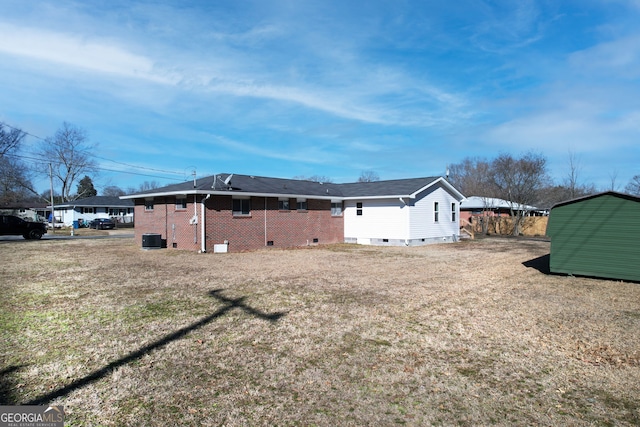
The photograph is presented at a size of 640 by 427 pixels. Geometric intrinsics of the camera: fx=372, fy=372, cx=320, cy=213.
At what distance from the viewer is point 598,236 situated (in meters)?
10.6

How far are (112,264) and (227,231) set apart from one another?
568 centimetres

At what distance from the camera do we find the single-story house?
707 inches

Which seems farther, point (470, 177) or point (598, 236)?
point (470, 177)

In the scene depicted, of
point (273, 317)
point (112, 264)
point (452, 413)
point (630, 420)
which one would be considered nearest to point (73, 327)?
point (273, 317)

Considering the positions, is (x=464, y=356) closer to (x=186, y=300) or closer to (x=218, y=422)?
(x=218, y=422)

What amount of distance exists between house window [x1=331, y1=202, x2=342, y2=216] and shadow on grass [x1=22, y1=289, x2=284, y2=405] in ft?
50.5

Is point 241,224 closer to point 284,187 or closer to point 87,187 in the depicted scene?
point 284,187

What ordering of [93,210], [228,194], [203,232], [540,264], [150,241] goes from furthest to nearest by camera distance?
[93,210], [150,241], [228,194], [203,232], [540,264]

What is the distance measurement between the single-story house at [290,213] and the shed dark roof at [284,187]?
0.14 ft

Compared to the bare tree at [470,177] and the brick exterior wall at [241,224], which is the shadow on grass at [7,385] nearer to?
the brick exterior wall at [241,224]

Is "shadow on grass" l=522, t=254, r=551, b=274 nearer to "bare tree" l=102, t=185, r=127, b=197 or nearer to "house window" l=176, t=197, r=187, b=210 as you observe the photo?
"house window" l=176, t=197, r=187, b=210

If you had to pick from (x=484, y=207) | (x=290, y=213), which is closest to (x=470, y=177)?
(x=484, y=207)
